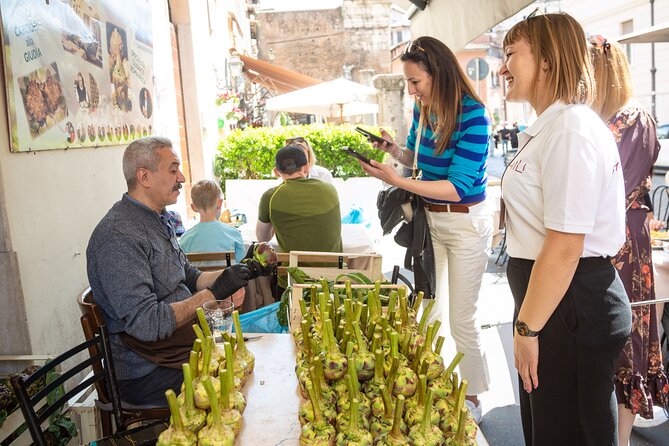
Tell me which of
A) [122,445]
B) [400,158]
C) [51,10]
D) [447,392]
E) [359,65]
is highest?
[359,65]

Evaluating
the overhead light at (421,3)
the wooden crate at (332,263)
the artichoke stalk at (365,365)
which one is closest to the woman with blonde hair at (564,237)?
the artichoke stalk at (365,365)

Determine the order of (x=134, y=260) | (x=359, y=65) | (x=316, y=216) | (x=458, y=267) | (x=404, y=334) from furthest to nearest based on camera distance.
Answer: (x=359, y=65) → (x=316, y=216) → (x=458, y=267) → (x=134, y=260) → (x=404, y=334)

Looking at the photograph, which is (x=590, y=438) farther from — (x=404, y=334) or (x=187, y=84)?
Answer: (x=187, y=84)

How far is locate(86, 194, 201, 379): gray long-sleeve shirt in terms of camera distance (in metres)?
2.52

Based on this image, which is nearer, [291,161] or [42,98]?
[42,98]

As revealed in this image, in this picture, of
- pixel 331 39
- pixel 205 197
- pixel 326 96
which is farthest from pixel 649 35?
pixel 331 39

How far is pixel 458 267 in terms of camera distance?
334 cm

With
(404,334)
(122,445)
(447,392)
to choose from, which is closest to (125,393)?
(122,445)

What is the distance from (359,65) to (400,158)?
27229 millimetres

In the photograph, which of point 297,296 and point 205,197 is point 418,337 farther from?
point 205,197

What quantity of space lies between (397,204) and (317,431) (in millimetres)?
2191

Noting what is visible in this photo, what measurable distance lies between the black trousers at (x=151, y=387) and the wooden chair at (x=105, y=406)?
3cm

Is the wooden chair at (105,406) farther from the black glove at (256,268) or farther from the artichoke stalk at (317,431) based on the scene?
the artichoke stalk at (317,431)

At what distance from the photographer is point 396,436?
4.60 feet
